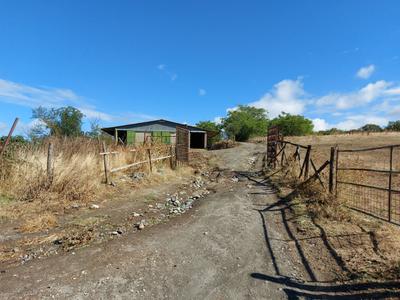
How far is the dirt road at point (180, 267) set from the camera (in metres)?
3.92

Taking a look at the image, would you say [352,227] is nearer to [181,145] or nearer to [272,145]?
[272,145]

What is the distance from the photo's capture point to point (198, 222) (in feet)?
22.4

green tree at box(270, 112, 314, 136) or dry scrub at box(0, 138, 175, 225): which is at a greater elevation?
green tree at box(270, 112, 314, 136)

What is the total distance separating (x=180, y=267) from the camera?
181 inches

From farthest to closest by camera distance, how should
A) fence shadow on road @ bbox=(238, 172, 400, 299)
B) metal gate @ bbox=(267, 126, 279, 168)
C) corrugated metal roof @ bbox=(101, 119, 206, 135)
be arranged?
corrugated metal roof @ bbox=(101, 119, 206, 135)
metal gate @ bbox=(267, 126, 279, 168)
fence shadow on road @ bbox=(238, 172, 400, 299)

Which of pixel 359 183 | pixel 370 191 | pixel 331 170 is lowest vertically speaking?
pixel 370 191

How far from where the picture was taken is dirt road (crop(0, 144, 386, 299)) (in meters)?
3.92

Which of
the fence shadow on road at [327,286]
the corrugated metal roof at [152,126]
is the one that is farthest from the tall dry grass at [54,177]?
the corrugated metal roof at [152,126]

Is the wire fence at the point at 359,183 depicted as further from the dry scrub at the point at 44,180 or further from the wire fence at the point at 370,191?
the dry scrub at the point at 44,180

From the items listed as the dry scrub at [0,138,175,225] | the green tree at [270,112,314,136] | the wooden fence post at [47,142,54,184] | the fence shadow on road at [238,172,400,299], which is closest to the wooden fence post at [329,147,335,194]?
the fence shadow on road at [238,172,400,299]

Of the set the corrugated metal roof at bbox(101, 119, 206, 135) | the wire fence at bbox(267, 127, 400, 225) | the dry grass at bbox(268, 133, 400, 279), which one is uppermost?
the corrugated metal roof at bbox(101, 119, 206, 135)

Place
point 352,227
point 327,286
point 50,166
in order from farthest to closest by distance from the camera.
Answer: point 50,166 < point 352,227 < point 327,286

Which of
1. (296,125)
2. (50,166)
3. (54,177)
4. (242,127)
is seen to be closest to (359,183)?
(54,177)

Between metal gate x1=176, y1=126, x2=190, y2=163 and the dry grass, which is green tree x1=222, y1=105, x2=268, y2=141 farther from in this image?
the dry grass
